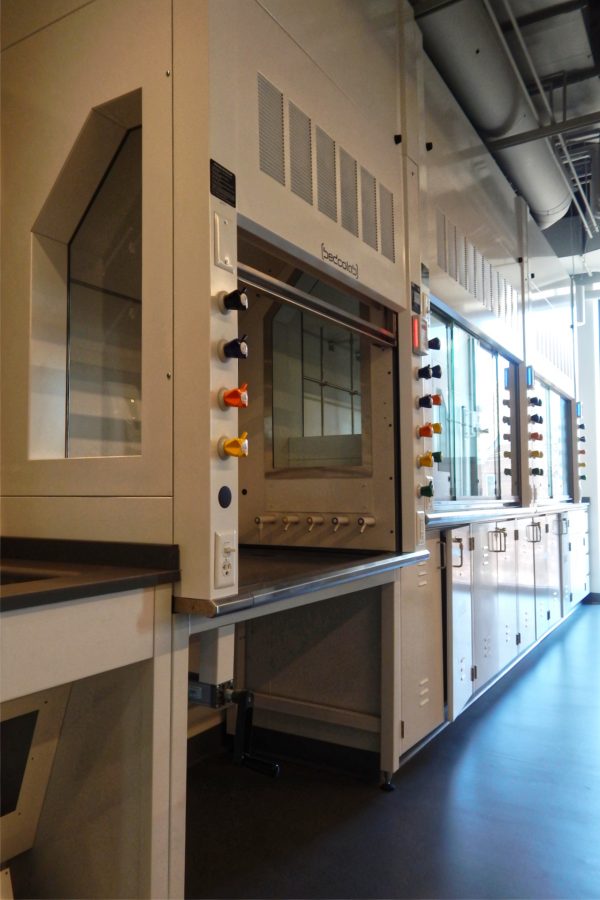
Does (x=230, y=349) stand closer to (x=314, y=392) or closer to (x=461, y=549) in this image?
(x=314, y=392)

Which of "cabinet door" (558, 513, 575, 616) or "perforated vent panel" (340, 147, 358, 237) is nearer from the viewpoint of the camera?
"perforated vent panel" (340, 147, 358, 237)

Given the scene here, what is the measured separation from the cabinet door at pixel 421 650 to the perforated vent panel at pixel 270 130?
162 centimetres

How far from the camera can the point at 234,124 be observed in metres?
1.65

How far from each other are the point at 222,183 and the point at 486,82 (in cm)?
235

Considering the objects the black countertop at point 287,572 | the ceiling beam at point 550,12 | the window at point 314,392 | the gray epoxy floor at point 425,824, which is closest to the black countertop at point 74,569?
the black countertop at point 287,572

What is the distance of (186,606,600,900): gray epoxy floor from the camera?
1.91m

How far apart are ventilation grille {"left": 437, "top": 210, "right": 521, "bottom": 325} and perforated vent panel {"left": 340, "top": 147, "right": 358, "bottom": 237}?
3.15 ft

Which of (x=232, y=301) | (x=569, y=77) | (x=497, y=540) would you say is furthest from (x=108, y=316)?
(x=569, y=77)

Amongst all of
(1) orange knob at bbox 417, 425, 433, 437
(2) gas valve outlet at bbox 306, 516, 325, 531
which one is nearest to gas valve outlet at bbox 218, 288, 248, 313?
(1) orange knob at bbox 417, 425, 433, 437

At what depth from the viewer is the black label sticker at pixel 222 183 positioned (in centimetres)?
155

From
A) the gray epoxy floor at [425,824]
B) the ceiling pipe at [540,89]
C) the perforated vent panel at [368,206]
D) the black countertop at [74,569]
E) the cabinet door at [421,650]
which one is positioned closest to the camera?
the black countertop at [74,569]

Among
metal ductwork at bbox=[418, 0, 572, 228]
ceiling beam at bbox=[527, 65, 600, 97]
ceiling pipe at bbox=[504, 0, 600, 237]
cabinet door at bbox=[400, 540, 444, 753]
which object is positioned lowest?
cabinet door at bbox=[400, 540, 444, 753]

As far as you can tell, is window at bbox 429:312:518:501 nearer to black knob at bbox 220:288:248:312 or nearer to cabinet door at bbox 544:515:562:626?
cabinet door at bbox 544:515:562:626

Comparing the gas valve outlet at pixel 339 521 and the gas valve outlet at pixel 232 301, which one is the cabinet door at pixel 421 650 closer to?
the gas valve outlet at pixel 339 521
